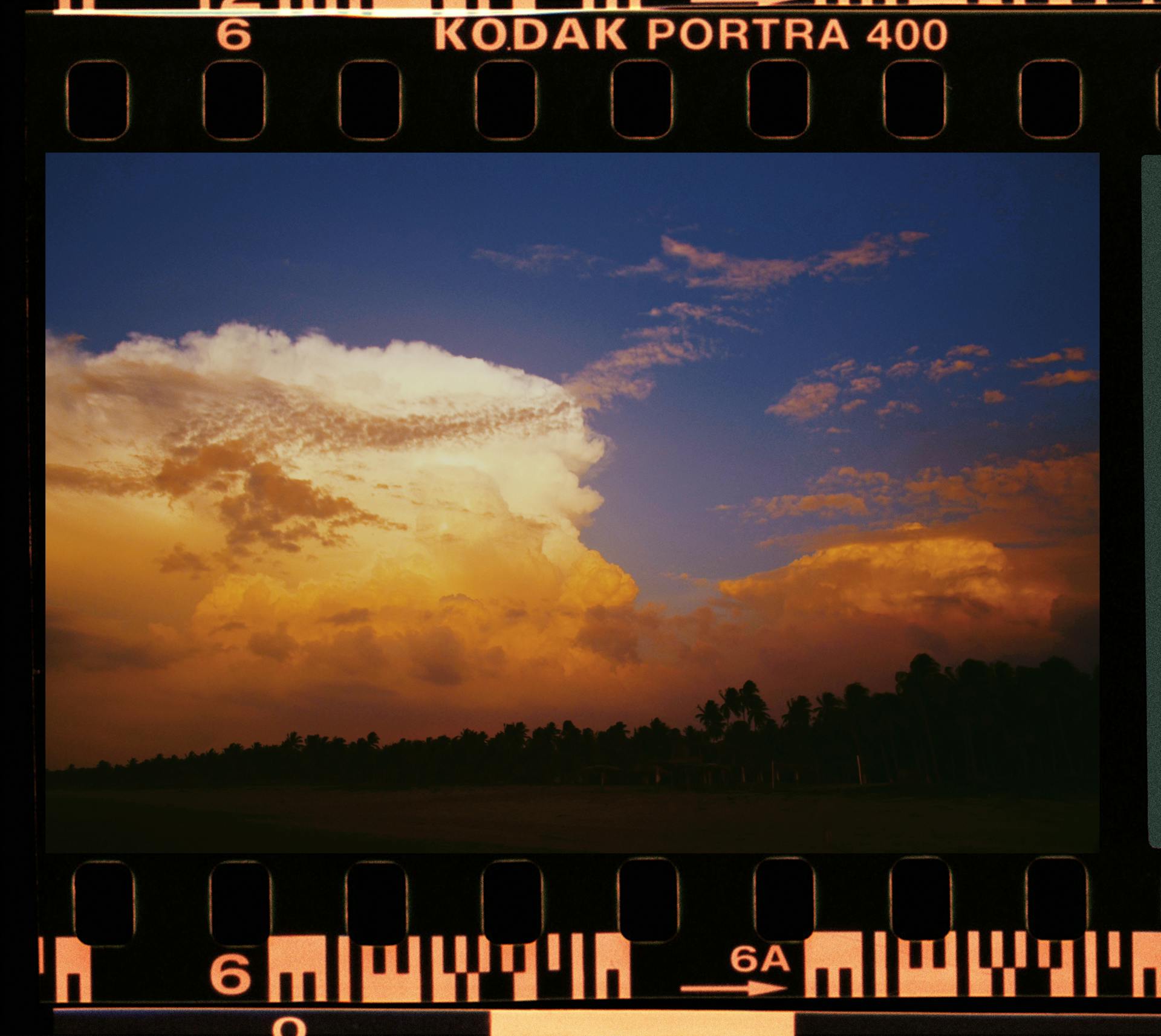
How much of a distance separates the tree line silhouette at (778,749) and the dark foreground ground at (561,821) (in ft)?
0.13

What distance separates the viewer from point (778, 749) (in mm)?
2631

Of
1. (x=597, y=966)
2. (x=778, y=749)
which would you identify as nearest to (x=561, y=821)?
(x=597, y=966)

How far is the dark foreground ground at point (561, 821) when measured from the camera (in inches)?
103

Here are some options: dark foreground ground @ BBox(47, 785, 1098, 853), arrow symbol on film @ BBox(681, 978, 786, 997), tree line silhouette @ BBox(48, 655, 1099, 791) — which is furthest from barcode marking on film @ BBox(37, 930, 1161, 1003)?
tree line silhouette @ BBox(48, 655, 1099, 791)

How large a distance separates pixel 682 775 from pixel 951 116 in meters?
2.04

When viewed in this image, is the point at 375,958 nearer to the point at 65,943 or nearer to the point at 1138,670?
the point at 65,943

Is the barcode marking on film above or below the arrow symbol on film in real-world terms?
above

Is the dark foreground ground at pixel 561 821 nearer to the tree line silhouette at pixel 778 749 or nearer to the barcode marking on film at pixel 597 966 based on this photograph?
the tree line silhouette at pixel 778 749

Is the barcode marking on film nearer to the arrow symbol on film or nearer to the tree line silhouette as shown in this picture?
the arrow symbol on film

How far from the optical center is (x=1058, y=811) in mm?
2650

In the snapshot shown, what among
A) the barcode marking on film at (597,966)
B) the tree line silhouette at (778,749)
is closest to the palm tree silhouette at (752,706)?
the tree line silhouette at (778,749)

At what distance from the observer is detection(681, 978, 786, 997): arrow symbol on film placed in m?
2.70

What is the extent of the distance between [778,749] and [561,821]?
2.11ft

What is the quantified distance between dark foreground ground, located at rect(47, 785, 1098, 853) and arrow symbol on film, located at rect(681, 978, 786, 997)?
417 mm
